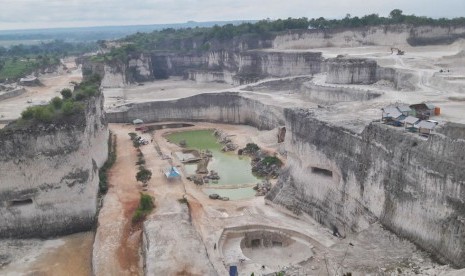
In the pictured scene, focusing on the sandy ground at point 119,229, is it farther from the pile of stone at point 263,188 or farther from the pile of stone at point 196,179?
the pile of stone at point 263,188

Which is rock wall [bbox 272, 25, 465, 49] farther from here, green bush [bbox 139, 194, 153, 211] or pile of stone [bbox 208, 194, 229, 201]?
green bush [bbox 139, 194, 153, 211]

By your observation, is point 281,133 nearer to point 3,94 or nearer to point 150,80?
point 3,94

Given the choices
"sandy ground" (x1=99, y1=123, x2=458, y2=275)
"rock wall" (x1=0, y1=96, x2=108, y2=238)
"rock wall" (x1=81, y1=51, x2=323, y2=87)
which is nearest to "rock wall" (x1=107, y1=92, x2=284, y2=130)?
"rock wall" (x1=81, y1=51, x2=323, y2=87)

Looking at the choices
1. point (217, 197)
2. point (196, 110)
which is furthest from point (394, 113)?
point (196, 110)

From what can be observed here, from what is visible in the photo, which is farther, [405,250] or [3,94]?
[3,94]

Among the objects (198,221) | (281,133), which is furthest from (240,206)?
(281,133)

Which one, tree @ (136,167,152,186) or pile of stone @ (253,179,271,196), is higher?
tree @ (136,167,152,186)

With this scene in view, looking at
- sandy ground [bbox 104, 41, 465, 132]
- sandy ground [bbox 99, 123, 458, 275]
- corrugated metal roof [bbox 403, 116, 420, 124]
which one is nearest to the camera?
sandy ground [bbox 99, 123, 458, 275]
